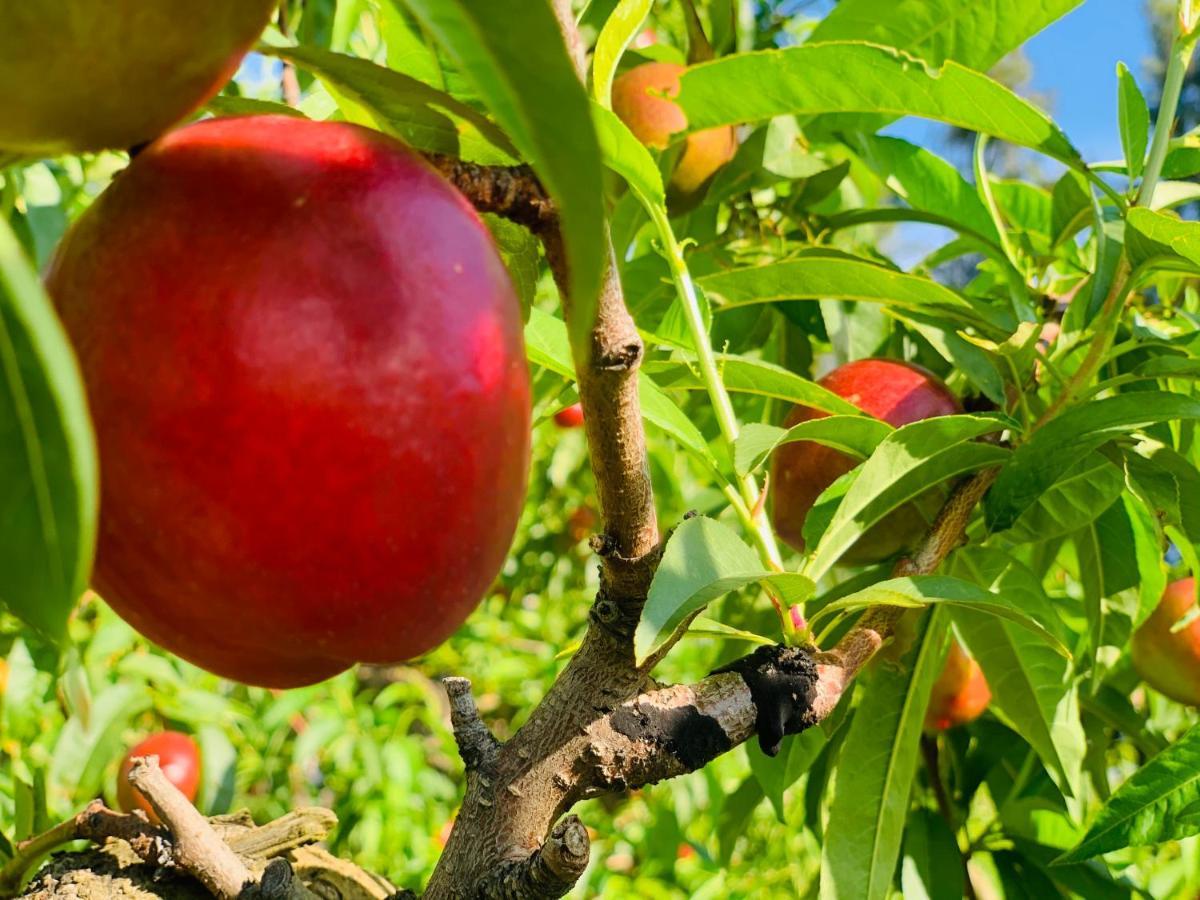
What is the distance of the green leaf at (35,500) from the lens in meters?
0.28

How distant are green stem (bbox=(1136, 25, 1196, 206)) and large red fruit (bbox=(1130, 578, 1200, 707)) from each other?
556 millimetres

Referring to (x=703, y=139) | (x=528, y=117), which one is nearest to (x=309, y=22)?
(x=703, y=139)

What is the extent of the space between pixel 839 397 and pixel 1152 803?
30cm

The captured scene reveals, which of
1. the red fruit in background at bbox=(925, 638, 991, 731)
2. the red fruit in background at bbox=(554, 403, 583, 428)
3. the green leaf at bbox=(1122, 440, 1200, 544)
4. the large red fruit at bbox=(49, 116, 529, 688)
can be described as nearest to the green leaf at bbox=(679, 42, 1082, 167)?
the green leaf at bbox=(1122, 440, 1200, 544)

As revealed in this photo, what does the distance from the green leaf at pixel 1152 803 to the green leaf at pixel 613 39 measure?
0.47m

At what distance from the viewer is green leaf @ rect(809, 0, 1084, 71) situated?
86 centimetres

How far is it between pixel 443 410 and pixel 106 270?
0.32 feet

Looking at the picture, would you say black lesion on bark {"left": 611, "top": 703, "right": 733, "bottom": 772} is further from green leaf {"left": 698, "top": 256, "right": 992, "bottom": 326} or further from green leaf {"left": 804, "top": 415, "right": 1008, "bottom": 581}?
green leaf {"left": 698, "top": 256, "right": 992, "bottom": 326}

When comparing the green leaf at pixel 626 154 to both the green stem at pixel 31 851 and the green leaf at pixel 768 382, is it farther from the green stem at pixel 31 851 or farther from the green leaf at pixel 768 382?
the green stem at pixel 31 851

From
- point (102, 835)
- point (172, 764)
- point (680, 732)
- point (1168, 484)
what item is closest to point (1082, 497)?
point (1168, 484)

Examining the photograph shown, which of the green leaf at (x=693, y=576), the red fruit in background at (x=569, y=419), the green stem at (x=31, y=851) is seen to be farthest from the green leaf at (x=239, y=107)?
the red fruit in background at (x=569, y=419)

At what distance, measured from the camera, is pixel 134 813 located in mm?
693

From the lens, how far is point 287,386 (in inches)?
12.6

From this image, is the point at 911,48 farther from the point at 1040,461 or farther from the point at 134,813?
the point at 134,813
